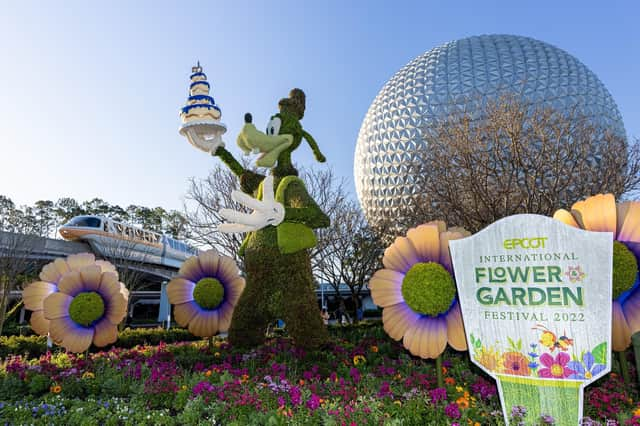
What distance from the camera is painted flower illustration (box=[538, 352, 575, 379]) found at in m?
3.54

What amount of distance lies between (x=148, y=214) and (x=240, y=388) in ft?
154

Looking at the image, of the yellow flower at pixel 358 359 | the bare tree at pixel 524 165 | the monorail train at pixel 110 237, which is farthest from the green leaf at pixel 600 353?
the monorail train at pixel 110 237

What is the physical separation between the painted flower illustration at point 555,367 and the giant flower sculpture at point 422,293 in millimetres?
999

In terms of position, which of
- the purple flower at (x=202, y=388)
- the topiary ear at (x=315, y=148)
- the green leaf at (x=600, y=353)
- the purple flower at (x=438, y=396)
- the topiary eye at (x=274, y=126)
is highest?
the topiary eye at (x=274, y=126)

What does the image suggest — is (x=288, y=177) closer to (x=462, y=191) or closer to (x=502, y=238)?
(x=502, y=238)

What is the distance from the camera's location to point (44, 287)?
7.11m

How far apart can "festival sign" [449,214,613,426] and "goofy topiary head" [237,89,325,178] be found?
322 centimetres

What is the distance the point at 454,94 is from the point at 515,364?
1157cm

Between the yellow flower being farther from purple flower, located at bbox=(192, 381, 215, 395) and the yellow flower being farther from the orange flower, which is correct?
purple flower, located at bbox=(192, 381, 215, 395)

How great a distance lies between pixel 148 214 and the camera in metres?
47.2

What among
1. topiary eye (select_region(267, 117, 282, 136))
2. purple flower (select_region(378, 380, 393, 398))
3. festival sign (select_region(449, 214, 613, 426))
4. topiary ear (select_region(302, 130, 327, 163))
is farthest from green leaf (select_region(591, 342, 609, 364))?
topiary eye (select_region(267, 117, 282, 136))

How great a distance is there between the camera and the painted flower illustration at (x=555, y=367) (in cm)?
354

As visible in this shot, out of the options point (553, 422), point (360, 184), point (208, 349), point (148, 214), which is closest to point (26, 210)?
point (148, 214)

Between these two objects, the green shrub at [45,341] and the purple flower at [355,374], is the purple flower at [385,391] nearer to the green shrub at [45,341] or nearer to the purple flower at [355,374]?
the purple flower at [355,374]
